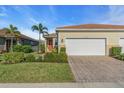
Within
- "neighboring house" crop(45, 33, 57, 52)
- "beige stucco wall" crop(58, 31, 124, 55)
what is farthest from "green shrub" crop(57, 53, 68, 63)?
"neighboring house" crop(45, 33, 57, 52)

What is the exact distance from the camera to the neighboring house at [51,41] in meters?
26.7

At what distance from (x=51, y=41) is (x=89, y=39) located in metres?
8.87

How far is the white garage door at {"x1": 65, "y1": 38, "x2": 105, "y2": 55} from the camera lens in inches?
801

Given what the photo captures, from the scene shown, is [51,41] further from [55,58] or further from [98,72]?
[98,72]

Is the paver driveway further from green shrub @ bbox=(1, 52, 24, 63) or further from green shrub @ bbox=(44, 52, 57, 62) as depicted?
green shrub @ bbox=(1, 52, 24, 63)

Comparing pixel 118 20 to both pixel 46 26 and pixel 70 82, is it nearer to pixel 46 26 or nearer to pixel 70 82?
pixel 46 26

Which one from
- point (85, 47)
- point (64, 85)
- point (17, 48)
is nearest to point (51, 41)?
point (17, 48)

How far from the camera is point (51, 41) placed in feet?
92.1

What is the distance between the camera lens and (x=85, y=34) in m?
20.5

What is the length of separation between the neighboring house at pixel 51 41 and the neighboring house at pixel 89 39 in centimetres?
611

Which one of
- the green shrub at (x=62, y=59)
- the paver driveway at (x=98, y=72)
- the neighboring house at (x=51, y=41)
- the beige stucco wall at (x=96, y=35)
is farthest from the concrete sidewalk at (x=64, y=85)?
the neighboring house at (x=51, y=41)

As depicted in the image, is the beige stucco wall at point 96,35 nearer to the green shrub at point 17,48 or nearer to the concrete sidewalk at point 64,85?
the green shrub at point 17,48

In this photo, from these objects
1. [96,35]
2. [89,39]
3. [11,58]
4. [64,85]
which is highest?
[96,35]
